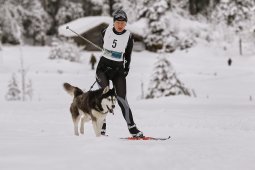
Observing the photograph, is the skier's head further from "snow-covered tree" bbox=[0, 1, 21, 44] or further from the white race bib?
"snow-covered tree" bbox=[0, 1, 21, 44]

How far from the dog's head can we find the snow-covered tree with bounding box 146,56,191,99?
1340 centimetres

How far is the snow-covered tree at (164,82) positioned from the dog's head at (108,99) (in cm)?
1340

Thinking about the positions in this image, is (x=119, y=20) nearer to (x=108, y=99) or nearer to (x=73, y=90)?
(x=108, y=99)

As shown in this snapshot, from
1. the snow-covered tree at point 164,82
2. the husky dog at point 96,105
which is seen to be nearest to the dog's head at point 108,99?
the husky dog at point 96,105

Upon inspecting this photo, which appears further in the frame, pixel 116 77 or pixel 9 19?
pixel 9 19

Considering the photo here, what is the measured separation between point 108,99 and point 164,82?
13924 millimetres

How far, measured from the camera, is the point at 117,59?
8.28m

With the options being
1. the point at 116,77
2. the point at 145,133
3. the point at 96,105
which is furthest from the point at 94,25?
the point at 96,105

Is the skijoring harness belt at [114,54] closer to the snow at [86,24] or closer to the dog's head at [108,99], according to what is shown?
the dog's head at [108,99]

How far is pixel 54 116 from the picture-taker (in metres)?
15.2

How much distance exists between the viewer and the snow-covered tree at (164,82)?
21.2 meters

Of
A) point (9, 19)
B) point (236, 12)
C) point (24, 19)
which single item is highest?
point (24, 19)

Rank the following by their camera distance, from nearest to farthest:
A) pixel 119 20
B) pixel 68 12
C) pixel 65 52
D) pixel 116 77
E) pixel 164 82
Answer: pixel 119 20 < pixel 116 77 < pixel 164 82 < pixel 65 52 < pixel 68 12

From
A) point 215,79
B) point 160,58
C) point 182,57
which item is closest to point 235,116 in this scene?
point 160,58
